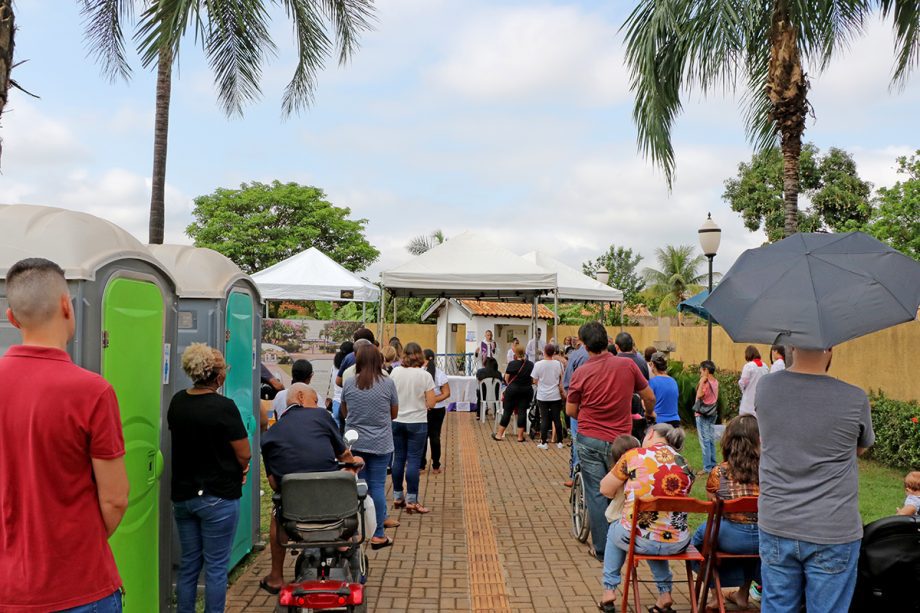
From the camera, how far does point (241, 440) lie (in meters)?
4.44

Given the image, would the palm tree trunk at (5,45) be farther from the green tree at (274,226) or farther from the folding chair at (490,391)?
the green tree at (274,226)

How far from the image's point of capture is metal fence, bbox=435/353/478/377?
20094 millimetres

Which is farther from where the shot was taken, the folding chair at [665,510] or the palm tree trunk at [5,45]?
the palm tree trunk at [5,45]

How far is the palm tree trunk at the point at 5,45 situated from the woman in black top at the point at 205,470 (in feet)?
10.3

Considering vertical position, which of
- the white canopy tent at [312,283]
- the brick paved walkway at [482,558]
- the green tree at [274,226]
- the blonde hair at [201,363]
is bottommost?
the brick paved walkway at [482,558]

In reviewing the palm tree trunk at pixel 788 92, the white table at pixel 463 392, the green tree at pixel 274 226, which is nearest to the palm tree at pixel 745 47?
the palm tree trunk at pixel 788 92

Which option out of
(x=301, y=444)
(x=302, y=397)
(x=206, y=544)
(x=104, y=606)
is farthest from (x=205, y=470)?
(x=104, y=606)

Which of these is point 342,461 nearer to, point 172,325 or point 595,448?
point 172,325

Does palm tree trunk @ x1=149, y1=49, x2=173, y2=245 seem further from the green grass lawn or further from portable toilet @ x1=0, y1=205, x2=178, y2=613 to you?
the green grass lawn

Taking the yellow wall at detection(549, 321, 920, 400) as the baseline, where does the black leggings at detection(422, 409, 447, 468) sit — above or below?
below

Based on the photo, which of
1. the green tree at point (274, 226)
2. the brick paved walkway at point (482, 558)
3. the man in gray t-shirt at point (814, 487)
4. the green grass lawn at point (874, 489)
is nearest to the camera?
the man in gray t-shirt at point (814, 487)

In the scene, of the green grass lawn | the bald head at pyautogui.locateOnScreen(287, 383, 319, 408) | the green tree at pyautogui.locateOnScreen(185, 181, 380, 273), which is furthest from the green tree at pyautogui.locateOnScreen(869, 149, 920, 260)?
the green tree at pyautogui.locateOnScreen(185, 181, 380, 273)

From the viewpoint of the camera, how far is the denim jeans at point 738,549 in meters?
4.79

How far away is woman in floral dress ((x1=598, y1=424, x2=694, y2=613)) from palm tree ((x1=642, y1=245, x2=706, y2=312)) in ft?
143
